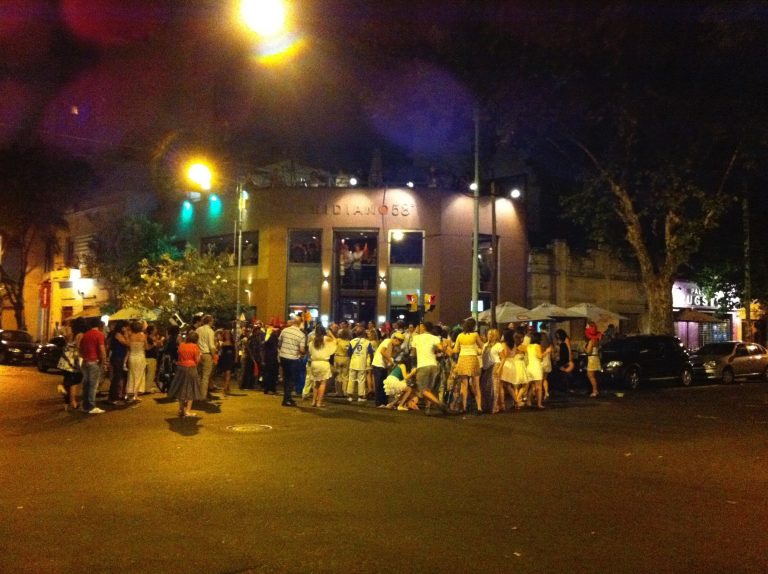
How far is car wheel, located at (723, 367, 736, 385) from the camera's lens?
24.7 metres

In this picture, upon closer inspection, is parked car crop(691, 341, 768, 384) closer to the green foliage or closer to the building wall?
the building wall

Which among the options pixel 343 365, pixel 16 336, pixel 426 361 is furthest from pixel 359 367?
pixel 16 336

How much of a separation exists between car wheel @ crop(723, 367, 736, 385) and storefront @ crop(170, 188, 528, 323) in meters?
10.8

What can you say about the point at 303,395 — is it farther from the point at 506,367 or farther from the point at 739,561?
the point at 739,561

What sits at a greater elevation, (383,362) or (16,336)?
(16,336)

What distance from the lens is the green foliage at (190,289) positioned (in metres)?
27.2

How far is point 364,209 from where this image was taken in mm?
31516

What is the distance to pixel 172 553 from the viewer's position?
525cm

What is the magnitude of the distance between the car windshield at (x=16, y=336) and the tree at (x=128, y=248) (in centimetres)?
497

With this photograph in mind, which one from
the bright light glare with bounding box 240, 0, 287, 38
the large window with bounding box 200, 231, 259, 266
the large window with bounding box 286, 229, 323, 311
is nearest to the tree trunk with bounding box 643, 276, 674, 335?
the large window with bounding box 286, 229, 323, 311

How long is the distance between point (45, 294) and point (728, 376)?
38.3 m

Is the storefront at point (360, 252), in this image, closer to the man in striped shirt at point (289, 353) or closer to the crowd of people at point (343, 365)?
the crowd of people at point (343, 365)

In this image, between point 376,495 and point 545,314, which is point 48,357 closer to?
point 545,314

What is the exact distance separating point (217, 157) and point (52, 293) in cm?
1601
